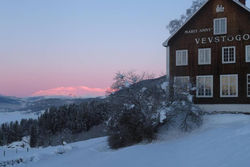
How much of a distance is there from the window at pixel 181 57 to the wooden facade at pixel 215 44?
0.92 ft

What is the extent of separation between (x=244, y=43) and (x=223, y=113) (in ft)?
20.1

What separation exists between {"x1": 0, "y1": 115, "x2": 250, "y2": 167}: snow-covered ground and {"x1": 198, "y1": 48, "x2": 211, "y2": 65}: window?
5280mm

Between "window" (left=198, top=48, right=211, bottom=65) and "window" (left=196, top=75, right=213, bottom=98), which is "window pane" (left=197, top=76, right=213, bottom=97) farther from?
"window" (left=198, top=48, right=211, bottom=65)

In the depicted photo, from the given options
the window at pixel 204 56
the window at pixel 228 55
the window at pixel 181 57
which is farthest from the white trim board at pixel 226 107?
the window at pixel 181 57

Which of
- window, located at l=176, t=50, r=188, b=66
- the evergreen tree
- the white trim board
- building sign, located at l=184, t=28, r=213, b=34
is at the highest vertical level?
building sign, located at l=184, t=28, r=213, b=34

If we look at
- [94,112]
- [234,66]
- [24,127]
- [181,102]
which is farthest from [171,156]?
[24,127]

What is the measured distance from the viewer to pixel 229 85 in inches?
968

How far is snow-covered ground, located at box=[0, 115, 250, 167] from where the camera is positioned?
45.2 feet

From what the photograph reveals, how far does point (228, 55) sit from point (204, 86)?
3.33m

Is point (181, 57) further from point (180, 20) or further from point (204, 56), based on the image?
point (180, 20)

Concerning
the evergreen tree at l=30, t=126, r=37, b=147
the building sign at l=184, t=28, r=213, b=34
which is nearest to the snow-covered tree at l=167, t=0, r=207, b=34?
the building sign at l=184, t=28, r=213, b=34

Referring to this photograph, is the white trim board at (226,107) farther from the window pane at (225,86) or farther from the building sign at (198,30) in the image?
the building sign at (198,30)

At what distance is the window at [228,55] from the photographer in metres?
24.6

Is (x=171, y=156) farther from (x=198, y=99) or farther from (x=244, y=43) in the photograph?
(x=244, y=43)
